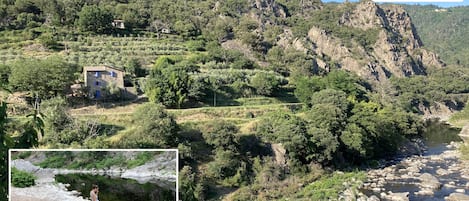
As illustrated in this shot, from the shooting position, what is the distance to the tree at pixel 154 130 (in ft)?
93.9

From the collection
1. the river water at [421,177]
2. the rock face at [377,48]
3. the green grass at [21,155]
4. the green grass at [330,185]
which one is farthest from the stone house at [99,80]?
the rock face at [377,48]

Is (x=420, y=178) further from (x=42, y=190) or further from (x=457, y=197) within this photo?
(x=42, y=190)

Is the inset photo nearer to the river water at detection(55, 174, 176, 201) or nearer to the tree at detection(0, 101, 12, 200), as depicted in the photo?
the river water at detection(55, 174, 176, 201)

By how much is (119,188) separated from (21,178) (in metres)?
1.09

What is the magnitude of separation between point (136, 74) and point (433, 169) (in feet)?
96.5

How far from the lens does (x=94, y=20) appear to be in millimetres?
57219

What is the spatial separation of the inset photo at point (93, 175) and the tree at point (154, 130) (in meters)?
23.1

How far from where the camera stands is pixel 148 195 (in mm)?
5207

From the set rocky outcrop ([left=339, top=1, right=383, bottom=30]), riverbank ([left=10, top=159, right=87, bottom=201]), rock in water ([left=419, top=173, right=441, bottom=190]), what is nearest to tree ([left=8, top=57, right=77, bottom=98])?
rock in water ([left=419, top=173, right=441, bottom=190])

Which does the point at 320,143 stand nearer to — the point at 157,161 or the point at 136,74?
the point at 136,74

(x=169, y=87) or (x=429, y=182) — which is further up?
(x=169, y=87)

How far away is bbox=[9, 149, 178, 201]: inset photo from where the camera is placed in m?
4.72

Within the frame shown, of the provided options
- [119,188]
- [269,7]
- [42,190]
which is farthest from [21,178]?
[269,7]

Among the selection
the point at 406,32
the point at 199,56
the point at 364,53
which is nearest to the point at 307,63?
the point at 199,56
